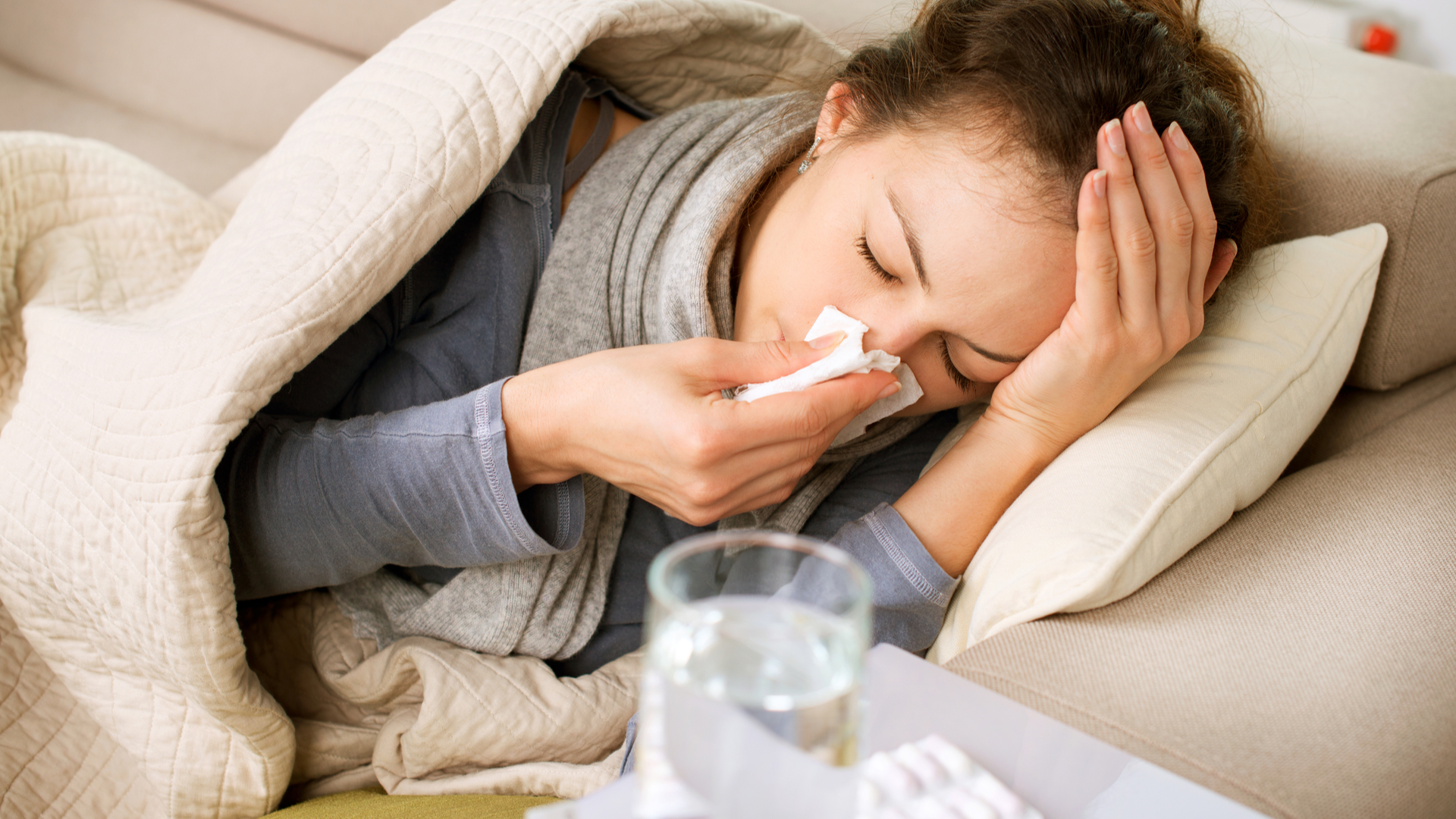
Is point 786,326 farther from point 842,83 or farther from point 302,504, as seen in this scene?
point 302,504

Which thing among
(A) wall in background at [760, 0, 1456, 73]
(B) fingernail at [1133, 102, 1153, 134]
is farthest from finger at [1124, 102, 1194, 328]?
(A) wall in background at [760, 0, 1456, 73]

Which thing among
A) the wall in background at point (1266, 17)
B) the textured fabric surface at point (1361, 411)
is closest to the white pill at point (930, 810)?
the textured fabric surface at point (1361, 411)

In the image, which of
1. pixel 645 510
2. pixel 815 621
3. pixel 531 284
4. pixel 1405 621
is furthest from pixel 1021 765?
pixel 531 284

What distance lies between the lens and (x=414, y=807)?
94 cm

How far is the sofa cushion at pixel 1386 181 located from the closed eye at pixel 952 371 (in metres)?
0.57

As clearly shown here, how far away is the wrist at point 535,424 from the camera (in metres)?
0.90

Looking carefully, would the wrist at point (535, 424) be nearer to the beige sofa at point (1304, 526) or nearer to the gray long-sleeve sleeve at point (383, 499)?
the gray long-sleeve sleeve at point (383, 499)

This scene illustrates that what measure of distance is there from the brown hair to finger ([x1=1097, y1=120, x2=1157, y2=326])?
41mm

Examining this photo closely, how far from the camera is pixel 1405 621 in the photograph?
0.78 metres

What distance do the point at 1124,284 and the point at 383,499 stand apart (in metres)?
0.79

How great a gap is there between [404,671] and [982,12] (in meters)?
1.05

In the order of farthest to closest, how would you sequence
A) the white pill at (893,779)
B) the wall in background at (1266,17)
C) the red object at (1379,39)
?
the red object at (1379,39) → the wall in background at (1266,17) → the white pill at (893,779)

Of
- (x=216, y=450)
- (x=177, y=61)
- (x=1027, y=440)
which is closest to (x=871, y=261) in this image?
(x=1027, y=440)

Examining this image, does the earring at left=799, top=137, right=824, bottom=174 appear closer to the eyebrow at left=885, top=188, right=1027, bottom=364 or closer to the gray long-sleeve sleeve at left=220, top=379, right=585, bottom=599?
the eyebrow at left=885, top=188, right=1027, bottom=364
